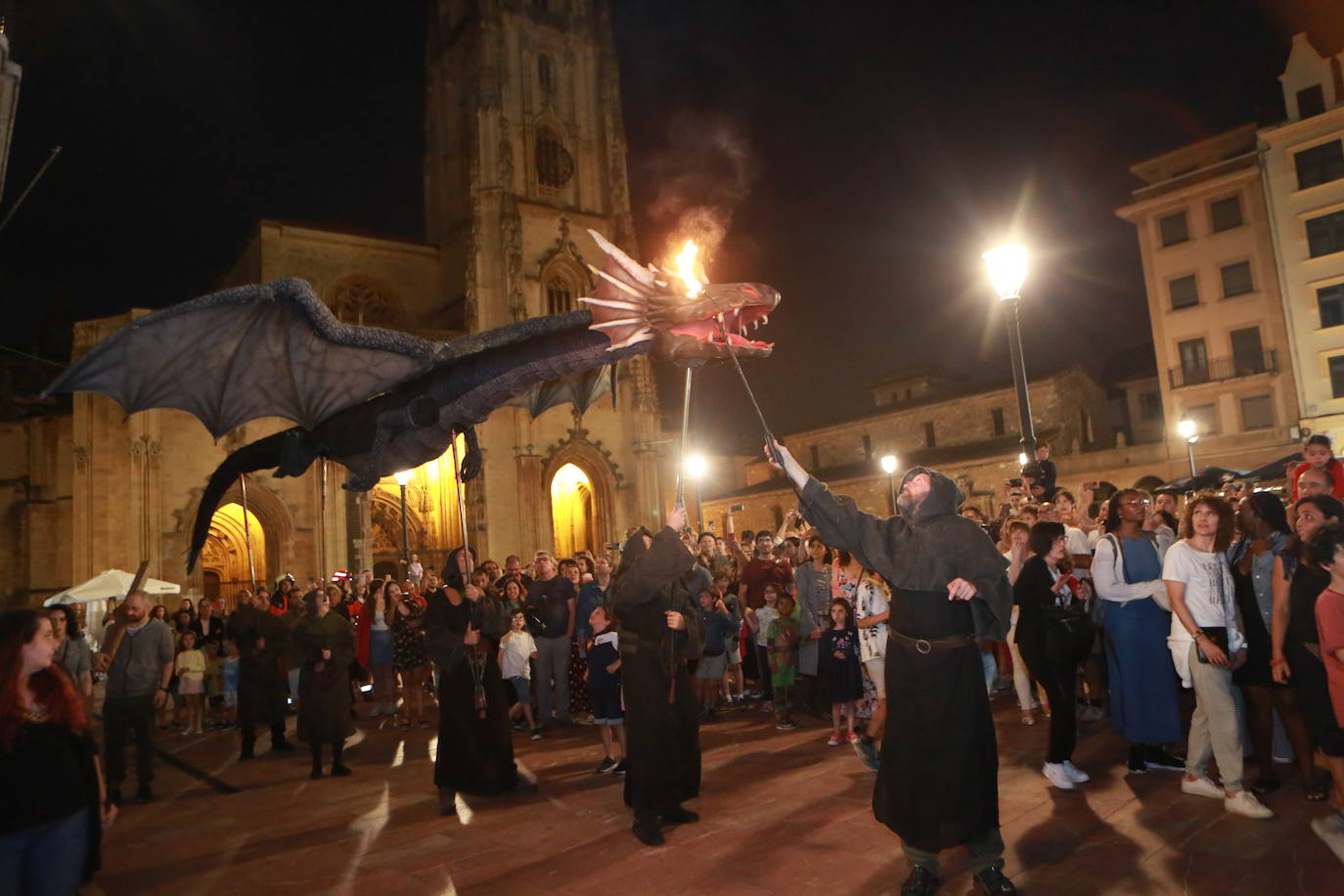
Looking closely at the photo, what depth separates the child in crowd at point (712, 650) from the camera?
8.77 meters

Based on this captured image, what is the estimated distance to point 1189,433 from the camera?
2173 cm

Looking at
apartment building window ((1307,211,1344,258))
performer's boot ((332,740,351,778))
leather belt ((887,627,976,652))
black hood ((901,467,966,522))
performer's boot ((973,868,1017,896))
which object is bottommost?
performer's boot ((332,740,351,778))

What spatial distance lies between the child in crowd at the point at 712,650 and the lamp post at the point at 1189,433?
17837mm

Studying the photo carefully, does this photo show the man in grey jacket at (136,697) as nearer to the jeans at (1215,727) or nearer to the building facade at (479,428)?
the jeans at (1215,727)

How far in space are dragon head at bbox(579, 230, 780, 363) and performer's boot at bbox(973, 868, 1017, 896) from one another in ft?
8.90

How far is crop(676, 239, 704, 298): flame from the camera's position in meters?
4.61

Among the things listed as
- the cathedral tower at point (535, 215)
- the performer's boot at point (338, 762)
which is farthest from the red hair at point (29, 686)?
the cathedral tower at point (535, 215)

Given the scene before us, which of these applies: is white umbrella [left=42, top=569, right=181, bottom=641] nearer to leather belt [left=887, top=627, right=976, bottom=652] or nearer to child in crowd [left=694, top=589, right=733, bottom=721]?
child in crowd [left=694, top=589, right=733, bottom=721]

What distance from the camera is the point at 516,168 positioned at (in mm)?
30594

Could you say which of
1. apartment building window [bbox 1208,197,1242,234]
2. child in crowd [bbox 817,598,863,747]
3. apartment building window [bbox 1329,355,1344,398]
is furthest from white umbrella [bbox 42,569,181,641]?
apartment building window [bbox 1208,197,1242,234]

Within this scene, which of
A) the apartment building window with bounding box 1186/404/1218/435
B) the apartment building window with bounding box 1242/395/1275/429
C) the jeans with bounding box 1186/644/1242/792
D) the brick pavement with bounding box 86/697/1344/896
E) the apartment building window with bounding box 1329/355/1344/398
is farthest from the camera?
the apartment building window with bounding box 1186/404/1218/435

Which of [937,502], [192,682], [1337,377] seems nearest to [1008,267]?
[937,502]

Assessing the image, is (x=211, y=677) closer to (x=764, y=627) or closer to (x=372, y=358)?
(x=764, y=627)

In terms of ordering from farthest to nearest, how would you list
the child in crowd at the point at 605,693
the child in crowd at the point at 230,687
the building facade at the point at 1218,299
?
the building facade at the point at 1218,299 < the child in crowd at the point at 230,687 < the child in crowd at the point at 605,693
